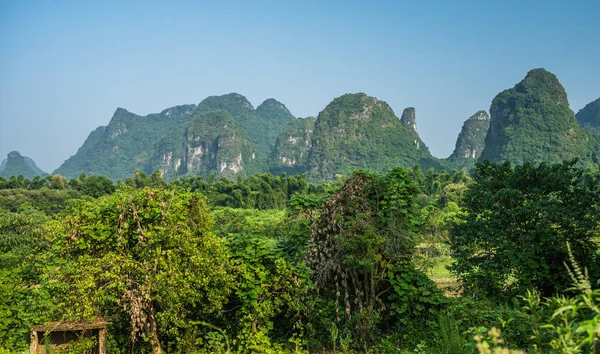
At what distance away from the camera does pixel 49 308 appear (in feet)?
19.0

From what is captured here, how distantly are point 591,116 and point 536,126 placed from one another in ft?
183

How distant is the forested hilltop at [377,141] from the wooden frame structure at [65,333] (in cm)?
7822

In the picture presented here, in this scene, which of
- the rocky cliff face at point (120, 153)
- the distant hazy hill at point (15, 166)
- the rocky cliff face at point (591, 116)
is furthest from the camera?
the distant hazy hill at point (15, 166)

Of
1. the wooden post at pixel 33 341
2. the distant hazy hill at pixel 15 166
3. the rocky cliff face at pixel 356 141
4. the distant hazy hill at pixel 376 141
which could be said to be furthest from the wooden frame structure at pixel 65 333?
the distant hazy hill at pixel 15 166

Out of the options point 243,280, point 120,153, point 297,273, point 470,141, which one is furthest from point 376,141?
point 120,153

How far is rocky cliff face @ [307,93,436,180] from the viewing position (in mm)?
106812

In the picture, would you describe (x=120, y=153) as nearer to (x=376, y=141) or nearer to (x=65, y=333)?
(x=376, y=141)

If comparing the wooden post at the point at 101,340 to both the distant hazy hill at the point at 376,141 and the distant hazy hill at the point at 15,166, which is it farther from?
Result: the distant hazy hill at the point at 15,166

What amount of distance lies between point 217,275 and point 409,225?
2.87m

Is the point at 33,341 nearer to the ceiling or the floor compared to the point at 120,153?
nearer to the floor

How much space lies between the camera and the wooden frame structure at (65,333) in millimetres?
Result: 5602

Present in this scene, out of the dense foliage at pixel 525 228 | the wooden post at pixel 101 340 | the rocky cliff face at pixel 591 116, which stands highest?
the rocky cliff face at pixel 591 116

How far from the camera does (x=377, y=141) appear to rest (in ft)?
361

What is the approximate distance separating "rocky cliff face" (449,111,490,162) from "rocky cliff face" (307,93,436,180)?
706 centimetres
